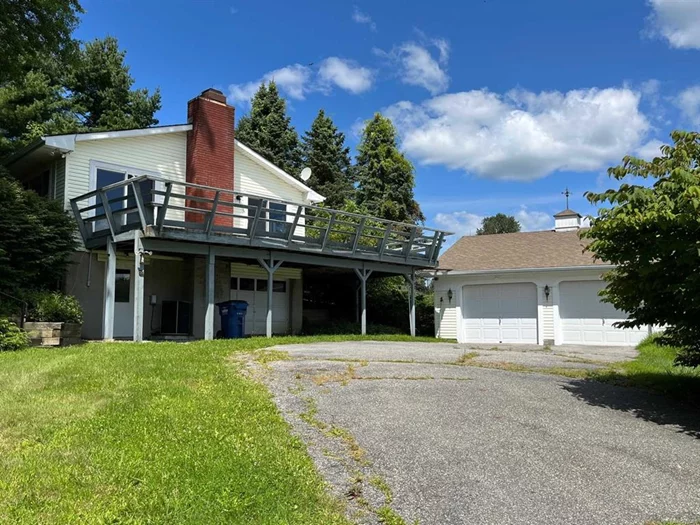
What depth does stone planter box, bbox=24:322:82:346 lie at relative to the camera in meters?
11.5

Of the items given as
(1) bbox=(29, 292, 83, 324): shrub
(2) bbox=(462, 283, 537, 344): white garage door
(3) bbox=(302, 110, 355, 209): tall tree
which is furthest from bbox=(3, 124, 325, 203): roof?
(3) bbox=(302, 110, 355, 209): tall tree

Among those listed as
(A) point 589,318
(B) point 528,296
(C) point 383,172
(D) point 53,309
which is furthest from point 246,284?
(C) point 383,172

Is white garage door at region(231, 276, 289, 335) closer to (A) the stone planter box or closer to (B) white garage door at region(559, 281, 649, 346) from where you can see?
(A) the stone planter box

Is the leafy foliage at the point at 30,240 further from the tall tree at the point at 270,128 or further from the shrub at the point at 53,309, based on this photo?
the tall tree at the point at 270,128

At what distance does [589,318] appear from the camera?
1975cm

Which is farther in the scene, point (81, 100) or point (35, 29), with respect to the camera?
point (81, 100)

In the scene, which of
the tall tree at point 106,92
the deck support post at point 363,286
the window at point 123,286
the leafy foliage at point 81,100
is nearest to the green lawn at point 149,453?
the window at point 123,286

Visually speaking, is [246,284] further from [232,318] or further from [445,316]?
[445,316]

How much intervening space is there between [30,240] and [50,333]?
270 centimetres

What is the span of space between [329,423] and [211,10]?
13649 mm

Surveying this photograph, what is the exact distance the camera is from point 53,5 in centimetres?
1391

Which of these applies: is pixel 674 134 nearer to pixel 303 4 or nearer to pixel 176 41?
pixel 303 4

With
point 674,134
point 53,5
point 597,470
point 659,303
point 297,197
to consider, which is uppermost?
point 53,5

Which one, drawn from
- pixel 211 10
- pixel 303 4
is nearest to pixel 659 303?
pixel 303 4
